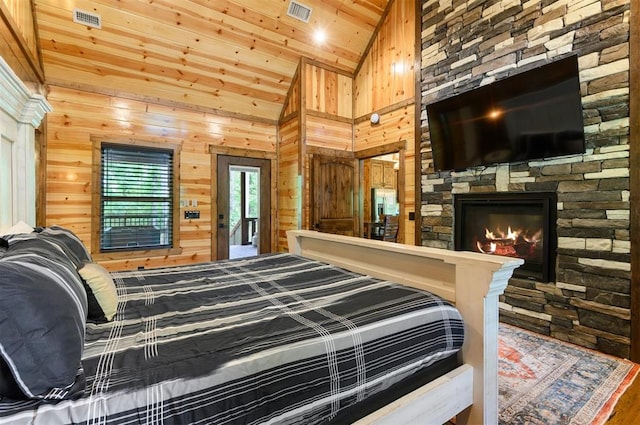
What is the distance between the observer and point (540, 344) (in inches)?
104

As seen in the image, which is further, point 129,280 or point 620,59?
point 620,59

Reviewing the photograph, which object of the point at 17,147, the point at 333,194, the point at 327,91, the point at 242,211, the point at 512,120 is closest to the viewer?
the point at 17,147

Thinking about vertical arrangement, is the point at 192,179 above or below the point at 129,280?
above

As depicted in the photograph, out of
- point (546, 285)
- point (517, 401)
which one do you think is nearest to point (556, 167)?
point (546, 285)

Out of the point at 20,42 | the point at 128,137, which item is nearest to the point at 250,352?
the point at 20,42

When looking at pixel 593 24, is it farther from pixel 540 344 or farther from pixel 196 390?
pixel 196 390

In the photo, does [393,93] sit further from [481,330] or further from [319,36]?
[481,330]

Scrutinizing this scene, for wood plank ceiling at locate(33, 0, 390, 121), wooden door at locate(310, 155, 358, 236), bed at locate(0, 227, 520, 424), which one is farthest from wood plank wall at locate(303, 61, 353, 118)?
→ bed at locate(0, 227, 520, 424)

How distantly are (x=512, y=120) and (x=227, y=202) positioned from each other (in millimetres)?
3994

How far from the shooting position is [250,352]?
0.99m

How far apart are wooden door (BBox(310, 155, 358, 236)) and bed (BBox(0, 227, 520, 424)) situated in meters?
2.92

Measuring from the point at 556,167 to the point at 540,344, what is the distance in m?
1.56

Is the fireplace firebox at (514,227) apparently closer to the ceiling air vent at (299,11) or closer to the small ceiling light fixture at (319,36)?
the small ceiling light fixture at (319,36)

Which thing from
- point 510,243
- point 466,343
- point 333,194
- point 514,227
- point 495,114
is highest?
point 495,114
